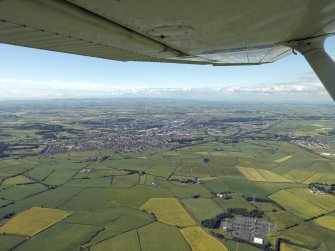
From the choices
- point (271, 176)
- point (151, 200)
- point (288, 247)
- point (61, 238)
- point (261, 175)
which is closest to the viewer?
point (288, 247)

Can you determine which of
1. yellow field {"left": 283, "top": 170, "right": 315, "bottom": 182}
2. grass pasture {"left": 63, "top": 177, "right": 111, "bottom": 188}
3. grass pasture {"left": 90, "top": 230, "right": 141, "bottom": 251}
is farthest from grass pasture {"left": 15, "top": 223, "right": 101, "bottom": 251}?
yellow field {"left": 283, "top": 170, "right": 315, "bottom": 182}

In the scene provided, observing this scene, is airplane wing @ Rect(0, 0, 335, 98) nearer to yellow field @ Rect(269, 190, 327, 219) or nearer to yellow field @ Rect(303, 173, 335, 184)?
yellow field @ Rect(269, 190, 327, 219)

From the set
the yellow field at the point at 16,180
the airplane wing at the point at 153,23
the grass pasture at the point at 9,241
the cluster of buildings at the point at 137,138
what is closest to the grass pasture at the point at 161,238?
the grass pasture at the point at 9,241

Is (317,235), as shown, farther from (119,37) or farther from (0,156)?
(0,156)

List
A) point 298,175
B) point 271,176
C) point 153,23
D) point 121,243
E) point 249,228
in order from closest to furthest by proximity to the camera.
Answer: point 153,23 → point 121,243 → point 249,228 → point 271,176 → point 298,175

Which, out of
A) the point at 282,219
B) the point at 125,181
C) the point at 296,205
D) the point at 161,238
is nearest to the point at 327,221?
the point at 282,219

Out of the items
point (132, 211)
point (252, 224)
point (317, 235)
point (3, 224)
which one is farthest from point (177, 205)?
point (3, 224)

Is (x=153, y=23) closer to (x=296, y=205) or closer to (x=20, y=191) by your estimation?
(x=296, y=205)
